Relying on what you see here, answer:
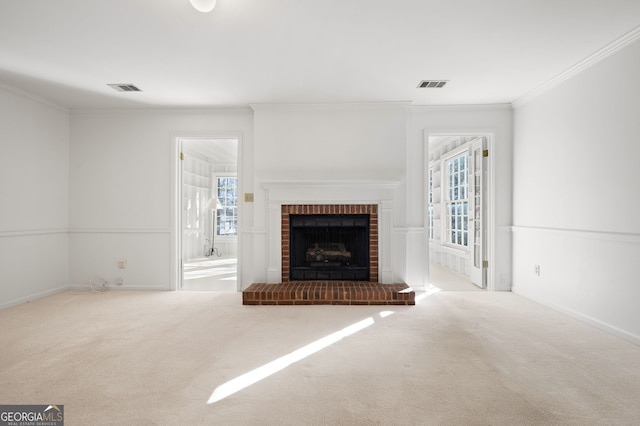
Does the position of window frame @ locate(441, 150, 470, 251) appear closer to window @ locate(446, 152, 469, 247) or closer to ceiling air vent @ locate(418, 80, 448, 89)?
window @ locate(446, 152, 469, 247)

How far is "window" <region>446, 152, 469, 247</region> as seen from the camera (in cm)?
568

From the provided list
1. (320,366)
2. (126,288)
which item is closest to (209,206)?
(126,288)

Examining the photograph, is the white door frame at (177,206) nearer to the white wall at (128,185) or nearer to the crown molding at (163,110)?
the white wall at (128,185)

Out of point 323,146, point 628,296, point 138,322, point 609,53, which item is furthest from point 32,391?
point 609,53

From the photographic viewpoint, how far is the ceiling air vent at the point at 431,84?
366 centimetres

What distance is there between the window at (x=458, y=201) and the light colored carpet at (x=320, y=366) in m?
2.37

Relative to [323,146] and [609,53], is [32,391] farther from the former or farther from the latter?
[609,53]

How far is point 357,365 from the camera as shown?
2291 millimetres

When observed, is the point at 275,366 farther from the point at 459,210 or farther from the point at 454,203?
the point at 454,203

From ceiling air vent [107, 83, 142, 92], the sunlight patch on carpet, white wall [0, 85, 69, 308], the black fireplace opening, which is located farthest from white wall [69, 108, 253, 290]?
the sunlight patch on carpet

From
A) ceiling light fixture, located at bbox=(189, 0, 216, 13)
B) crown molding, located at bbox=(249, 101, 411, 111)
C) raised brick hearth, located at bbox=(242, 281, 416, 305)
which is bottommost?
raised brick hearth, located at bbox=(242, 281, 416, 305)

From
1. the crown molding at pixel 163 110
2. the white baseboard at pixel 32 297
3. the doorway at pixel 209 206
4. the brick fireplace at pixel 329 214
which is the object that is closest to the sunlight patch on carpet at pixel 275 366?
the brick fireplace at pixel 329 214
